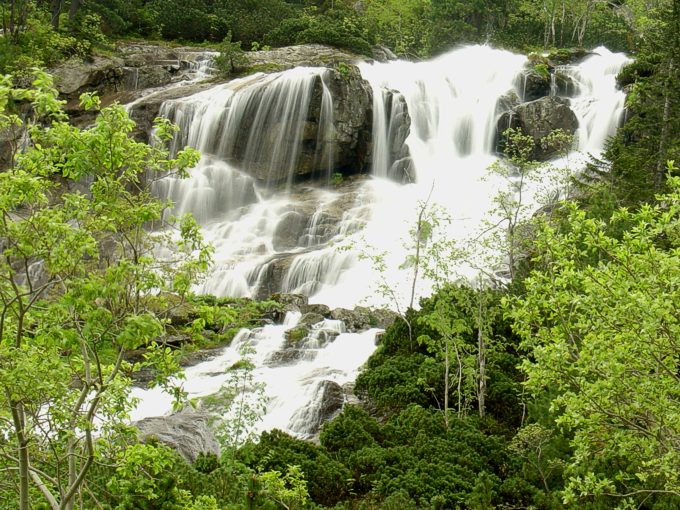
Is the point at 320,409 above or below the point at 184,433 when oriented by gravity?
below

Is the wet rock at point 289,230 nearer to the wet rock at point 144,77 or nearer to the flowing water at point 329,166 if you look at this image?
the flowing water at point 329,166

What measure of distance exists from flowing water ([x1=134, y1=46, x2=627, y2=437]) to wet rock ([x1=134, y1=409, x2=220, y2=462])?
656 centimetres

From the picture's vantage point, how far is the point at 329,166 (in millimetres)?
31984

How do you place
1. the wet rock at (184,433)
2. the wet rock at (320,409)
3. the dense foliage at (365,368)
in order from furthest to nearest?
the wet rock at (320,409)
the wet rock at (184,433)
the dense foliage at (365,368)

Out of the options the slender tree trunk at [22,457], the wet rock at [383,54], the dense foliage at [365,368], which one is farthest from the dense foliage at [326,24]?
the slender tree trunk at [22,457]

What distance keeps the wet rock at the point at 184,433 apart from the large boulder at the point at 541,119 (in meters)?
25.4

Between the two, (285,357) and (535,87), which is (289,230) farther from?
(535,87)

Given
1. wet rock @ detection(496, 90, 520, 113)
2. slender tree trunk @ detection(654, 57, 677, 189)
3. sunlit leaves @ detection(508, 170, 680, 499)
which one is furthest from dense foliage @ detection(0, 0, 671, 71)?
sunlit leaves @ detection(508, 170, 680, 499)

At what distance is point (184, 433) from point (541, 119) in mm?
26946

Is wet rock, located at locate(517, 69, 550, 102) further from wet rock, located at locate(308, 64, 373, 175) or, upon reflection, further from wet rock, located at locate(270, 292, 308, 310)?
wet rock, located at locate(270, 292, 308, 310)

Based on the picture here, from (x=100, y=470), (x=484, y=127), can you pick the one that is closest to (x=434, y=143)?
(x=484, y=127)

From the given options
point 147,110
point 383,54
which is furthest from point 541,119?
point 147,110

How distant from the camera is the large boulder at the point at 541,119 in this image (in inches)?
1289

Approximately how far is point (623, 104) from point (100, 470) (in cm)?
3156
